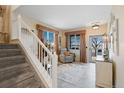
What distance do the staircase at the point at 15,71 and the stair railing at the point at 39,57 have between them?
0.17 meters

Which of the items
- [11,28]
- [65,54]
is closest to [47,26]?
[65,54]

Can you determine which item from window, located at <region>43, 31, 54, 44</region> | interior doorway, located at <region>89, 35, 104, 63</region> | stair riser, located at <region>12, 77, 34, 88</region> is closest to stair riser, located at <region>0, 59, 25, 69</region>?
stair riser, located at <region>12, 77, 34, 88</region>

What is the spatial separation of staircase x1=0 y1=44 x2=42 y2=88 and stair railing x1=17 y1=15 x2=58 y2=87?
6.7 inches

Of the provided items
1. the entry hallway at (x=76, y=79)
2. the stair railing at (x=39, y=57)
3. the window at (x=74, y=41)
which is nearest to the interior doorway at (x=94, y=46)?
the window at (x=74, y=41)

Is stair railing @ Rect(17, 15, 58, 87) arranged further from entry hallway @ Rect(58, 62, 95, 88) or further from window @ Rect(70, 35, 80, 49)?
window @ Rect(70, 35, 80, 49)

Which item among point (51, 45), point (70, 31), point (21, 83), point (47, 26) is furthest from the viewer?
point (70, 31)

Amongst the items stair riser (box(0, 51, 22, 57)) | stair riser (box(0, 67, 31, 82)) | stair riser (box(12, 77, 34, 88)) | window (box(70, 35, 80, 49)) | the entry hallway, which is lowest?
the entry hallway

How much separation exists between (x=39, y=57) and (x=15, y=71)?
66 centimetres

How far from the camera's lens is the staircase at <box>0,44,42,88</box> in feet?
7.01

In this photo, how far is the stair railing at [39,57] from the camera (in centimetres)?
247

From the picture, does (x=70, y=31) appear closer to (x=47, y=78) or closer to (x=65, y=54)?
(x=65, y=54)

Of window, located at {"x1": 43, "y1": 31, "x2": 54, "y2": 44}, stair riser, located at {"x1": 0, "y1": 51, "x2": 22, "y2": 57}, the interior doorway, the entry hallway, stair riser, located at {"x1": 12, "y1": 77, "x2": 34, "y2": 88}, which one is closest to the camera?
stair riser, located at {"x1": 12, "y1": 77, "x2": 34, "y2": 88}
